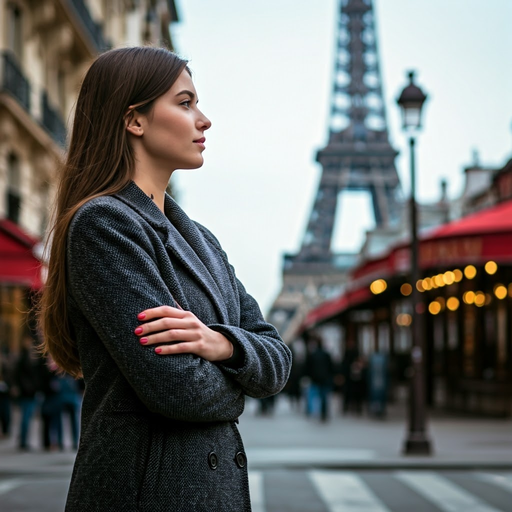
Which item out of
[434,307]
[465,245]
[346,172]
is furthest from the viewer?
[346,172]

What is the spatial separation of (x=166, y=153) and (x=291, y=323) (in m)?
81.9

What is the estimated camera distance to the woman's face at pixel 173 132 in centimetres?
243

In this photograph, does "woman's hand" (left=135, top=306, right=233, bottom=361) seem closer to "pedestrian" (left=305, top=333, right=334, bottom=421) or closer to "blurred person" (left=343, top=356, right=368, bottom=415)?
"pedestrian" (left=305, top=333, right=334, bottom=421)

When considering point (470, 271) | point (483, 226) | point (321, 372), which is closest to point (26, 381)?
point (483, 226)

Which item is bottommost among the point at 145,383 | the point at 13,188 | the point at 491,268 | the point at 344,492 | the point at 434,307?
the point at 344,492

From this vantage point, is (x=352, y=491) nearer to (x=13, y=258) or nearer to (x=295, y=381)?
(x=13, y=258)

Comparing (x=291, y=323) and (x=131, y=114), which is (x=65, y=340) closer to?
(x=131, y=114)

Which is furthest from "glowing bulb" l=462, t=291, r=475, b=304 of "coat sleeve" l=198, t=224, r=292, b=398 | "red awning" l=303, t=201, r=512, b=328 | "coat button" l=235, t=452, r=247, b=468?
"coat button" l=235, t=452, r=247, b=468

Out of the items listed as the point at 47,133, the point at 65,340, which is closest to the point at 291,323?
the point at 47,133

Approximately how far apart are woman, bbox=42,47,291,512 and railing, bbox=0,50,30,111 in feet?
61.0

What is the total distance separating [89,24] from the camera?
2941cm

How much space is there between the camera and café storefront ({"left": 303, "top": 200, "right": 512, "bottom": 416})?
17.5 metres

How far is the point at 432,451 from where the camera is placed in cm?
1373

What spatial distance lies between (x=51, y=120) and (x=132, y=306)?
79.4 ft
